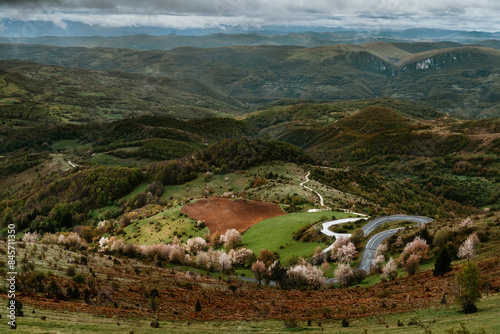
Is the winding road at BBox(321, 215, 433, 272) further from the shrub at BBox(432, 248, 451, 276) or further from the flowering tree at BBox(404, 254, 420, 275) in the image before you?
the shrub at BBox(432, 248, 451, 276)

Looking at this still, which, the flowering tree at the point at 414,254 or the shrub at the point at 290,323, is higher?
the shrub at the point at 290,323

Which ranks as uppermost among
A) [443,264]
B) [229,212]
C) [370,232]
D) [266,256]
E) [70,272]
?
[443,264]

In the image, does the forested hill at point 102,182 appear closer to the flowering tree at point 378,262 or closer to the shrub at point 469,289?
the flowering tree at point 378,262

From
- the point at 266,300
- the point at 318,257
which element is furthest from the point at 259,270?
the point at 266,300

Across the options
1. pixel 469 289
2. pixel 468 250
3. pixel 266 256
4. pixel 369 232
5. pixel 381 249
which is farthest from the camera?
pixel 369 232

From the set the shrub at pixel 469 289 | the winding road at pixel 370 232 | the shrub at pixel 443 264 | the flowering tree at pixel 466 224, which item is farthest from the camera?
the winding road at pixel 370 232

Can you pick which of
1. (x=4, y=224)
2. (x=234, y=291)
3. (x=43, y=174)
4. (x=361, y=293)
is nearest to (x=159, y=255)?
(x=234, y=291)

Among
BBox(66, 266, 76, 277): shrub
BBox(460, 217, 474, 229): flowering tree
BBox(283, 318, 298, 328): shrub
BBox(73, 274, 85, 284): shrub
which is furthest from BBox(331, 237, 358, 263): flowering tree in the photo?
BBox(66, 266, 76, 277): shrub

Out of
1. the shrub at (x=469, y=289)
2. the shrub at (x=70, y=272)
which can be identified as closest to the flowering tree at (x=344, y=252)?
the shrub at (x=469, y=289)

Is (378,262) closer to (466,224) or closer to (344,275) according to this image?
(344,275)
